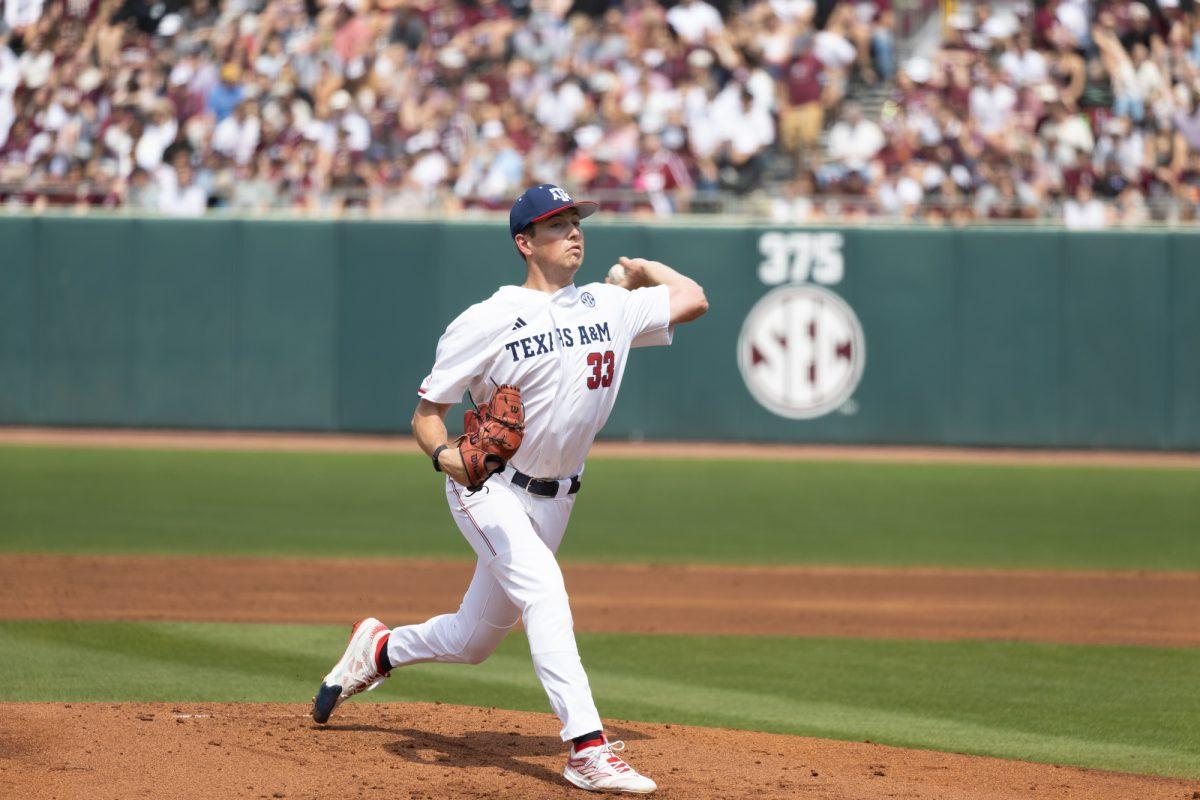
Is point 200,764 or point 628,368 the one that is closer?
point 200,764

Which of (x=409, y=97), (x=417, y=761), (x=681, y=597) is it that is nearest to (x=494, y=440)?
(x=417, y=761)

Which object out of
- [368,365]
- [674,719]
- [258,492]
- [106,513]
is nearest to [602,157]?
[368,365]

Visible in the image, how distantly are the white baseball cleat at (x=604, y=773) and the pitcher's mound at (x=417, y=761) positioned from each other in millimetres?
84

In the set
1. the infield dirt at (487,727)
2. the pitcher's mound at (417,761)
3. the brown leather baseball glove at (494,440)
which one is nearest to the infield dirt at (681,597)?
the infield dirt at (487,727)

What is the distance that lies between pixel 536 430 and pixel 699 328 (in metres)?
12.3

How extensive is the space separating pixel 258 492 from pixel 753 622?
254 inches

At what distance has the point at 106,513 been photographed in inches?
510

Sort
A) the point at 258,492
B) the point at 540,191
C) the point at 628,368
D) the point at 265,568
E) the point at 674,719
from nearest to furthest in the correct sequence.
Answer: the point at 540,191
the point at 674,719
the point at 265,568
the point at 258,492
the point at 628,368

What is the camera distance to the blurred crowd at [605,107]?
17.4m

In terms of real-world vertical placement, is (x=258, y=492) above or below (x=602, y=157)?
below

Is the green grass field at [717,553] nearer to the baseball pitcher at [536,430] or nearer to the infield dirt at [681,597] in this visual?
the infield dirt at [681,597]

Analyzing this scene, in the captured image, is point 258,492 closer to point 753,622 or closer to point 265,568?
point 265,568

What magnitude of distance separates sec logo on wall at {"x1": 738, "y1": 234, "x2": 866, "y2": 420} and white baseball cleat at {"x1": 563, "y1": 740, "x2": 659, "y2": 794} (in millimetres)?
12644

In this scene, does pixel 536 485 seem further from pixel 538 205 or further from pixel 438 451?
pixel 538 205
